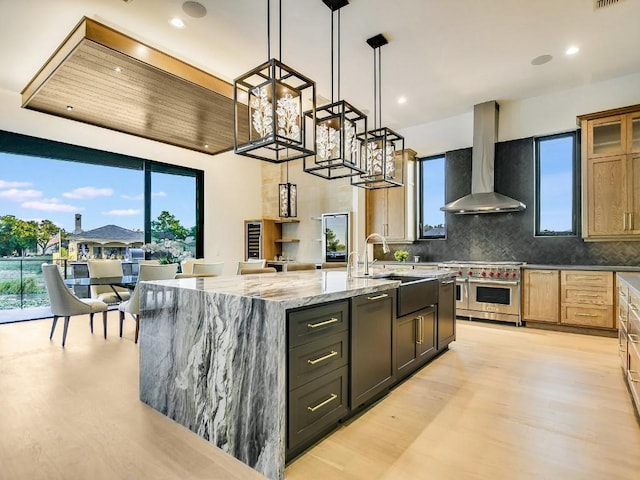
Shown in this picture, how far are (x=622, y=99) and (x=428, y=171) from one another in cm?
279

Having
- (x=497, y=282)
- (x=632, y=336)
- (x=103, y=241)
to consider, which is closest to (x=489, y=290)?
(x=497, y=282)

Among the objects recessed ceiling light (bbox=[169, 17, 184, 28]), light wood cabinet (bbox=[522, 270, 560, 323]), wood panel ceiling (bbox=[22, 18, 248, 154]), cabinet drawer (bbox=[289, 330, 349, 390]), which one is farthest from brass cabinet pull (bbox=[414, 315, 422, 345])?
recessed ceiling light (bbox=[169, 17, 184, 28])

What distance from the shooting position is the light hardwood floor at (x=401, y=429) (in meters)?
1.72

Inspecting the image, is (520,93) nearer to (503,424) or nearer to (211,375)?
(503,424)

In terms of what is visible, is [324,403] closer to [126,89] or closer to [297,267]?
[297,267]

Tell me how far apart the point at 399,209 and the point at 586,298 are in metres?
3.04

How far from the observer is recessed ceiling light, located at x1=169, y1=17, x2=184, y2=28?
3.29 m

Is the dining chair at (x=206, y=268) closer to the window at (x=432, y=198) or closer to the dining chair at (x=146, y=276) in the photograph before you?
the dining chair at (x=146, y=276)

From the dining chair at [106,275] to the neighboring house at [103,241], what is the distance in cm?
102

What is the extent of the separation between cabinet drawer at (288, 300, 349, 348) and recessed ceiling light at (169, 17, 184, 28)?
3230mm

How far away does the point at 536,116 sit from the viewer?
17.0 ft

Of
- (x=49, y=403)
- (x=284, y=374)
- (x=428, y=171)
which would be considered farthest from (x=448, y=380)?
(x=428, y=171)

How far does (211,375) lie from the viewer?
1.93m

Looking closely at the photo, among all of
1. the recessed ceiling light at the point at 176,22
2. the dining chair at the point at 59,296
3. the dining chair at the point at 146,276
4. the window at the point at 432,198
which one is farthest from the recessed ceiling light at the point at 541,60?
the dining chair at the point at 59,296
